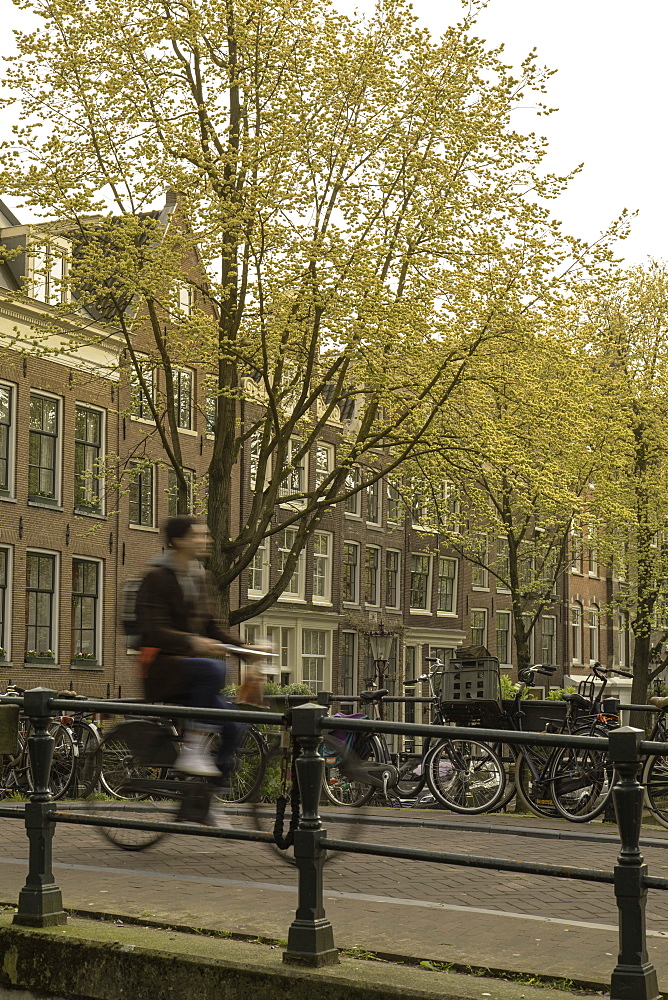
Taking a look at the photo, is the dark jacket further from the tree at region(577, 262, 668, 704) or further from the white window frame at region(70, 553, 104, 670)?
the tree at region(577, 262, 668, 704)

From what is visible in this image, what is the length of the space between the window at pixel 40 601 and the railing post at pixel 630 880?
22.9 m

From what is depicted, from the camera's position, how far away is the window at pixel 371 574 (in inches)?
1531

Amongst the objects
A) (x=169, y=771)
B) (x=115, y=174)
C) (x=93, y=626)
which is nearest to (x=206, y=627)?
(x=169, y=771)

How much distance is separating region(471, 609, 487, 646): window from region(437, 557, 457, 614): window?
1.38 meters

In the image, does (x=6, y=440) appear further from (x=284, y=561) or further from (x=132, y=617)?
(x=132, y=617)

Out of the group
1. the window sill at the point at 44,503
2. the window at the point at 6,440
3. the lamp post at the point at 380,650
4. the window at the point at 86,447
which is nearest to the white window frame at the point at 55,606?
the window sill at the point at 44,503

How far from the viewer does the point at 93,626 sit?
28125mm

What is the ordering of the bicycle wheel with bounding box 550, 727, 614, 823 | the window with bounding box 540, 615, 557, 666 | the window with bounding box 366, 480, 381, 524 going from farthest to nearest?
the window with bounding box 540, 615, 557, 666
the window with bounding box 366, 480, 381, 524
the bicycle wheel with bounding box 550, 727, 614, 823

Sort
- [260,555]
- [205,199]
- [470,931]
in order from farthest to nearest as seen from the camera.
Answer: [260,555], [205,199], [470,931]

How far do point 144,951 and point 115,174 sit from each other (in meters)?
15.0

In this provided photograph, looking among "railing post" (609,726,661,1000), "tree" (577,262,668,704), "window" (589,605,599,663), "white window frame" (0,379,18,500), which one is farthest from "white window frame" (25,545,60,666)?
"window" (589,605,599,663)

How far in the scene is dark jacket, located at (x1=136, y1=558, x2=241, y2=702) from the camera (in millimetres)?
7043

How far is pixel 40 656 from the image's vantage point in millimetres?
26344

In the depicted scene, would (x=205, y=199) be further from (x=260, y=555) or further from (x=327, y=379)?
(x=260, y=555)
